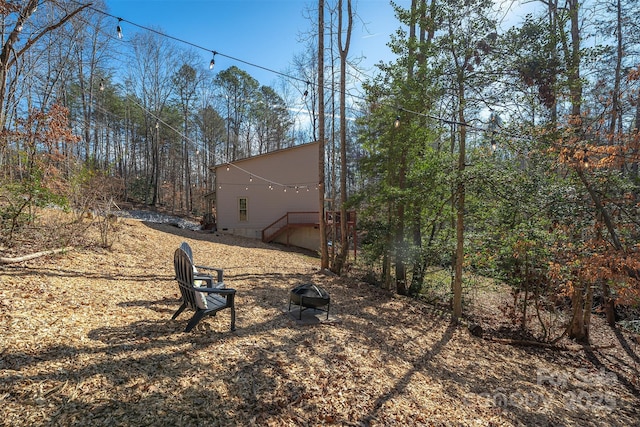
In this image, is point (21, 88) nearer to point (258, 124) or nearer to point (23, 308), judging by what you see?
point (23, 308)

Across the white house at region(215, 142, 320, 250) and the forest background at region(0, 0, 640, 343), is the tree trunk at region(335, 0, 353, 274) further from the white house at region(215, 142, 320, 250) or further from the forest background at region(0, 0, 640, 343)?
the white house at region(215, 142, 320, 250)

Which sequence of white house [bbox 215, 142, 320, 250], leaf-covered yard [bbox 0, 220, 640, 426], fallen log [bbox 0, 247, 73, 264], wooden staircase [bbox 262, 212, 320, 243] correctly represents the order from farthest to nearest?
white house [bbox 215, 142, 320, 250]
wooden staircase [bbox 262, 212, 320, 243]
fallen log [bbox 0, 247, 73, 264]
leaf-covered yard [bbox 0, 220, 640, 426]

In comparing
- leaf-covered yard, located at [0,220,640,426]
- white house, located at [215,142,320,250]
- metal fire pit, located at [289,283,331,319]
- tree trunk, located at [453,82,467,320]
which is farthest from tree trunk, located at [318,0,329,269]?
white house, located at [215,142,320,250]

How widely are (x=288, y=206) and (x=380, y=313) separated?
10.4 meters

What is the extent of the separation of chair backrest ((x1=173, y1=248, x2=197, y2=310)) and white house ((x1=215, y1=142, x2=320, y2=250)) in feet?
37.3

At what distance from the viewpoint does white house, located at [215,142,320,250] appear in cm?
1543

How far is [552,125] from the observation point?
568 cm

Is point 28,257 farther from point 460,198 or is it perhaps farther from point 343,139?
point 460,198

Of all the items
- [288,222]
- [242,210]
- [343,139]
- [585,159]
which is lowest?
[288,222]

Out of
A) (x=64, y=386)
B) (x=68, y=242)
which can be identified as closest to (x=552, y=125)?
(x=64, y=386)

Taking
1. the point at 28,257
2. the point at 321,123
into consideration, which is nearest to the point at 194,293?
the point at 28,257

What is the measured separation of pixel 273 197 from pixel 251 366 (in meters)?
13.5

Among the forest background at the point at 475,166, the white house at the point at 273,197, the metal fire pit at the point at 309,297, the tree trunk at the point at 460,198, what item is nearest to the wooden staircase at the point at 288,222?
the white house at the point at 273,197

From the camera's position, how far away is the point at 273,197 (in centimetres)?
1606
